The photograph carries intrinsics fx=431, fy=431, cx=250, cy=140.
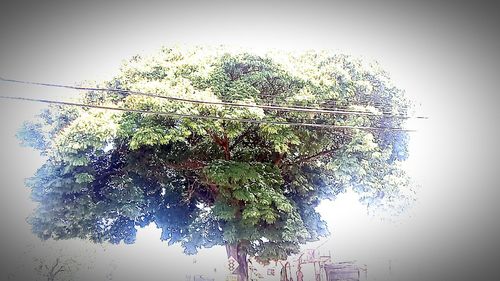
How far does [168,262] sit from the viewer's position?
18.3m

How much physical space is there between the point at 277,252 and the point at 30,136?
28.7ft

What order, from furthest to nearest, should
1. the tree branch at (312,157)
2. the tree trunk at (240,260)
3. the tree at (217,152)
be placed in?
the tree branch at (312,157) → the tree trunk at (240,260) → the tree at (217,152)

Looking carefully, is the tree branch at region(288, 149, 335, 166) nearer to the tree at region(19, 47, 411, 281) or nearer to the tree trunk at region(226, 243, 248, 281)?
the tree at region(19, 47, 411, 281)

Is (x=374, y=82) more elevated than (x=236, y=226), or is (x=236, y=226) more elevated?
(x=374, y=82)

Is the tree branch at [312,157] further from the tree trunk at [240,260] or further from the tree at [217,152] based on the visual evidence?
the tree trunk at [240,260]

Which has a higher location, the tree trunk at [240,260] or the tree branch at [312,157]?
the tree branch at [312,157]

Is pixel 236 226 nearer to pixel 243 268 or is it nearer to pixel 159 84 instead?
pixel 243 268

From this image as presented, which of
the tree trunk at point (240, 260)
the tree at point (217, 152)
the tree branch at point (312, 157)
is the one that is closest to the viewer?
the tree at point (217, 152)

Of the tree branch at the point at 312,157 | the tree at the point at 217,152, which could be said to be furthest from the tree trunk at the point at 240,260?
the tree branch at the point at 312,157

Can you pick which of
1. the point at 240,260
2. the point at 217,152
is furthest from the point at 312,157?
the point at 240,260

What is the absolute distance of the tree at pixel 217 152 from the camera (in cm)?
1162

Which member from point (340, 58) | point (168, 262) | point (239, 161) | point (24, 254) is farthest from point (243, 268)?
point (24, 254)

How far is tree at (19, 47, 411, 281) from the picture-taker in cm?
1162

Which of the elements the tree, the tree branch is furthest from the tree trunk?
the tree branch
